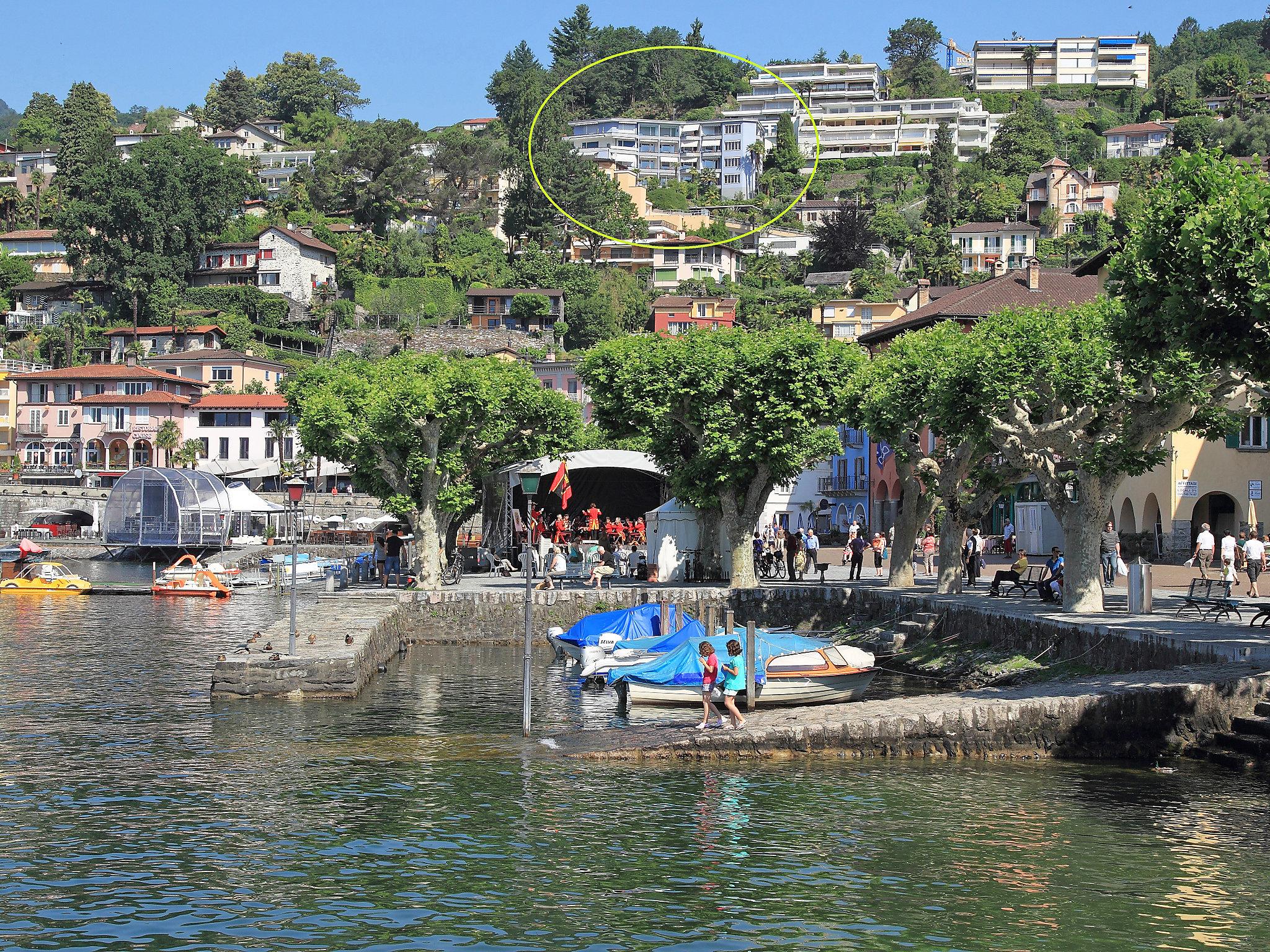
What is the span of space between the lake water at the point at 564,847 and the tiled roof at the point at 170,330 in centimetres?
11066

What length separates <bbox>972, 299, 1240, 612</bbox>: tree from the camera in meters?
33.1

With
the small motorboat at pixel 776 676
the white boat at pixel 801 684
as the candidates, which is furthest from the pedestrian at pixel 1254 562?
the white boat at pixel 801 684

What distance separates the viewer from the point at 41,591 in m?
66.3

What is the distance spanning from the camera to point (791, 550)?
2143 inches

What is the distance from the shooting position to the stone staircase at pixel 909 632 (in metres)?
38.9

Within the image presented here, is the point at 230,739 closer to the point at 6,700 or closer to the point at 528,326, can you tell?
the point at 6,700

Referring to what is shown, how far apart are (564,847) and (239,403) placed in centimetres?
10397

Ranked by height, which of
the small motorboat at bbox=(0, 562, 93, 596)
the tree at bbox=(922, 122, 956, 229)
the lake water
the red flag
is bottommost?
the lake water

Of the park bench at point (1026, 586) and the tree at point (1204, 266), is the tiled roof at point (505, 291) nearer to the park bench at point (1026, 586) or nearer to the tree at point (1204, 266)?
the park bench at point (1026, 586)

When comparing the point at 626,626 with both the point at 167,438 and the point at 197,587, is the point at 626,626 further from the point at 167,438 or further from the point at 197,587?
the point at 167,438

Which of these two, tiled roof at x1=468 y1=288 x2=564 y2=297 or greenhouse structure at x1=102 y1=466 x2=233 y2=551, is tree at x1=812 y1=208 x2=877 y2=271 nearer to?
tiled roof at x1=468 y1=288 x2=564 y2=297

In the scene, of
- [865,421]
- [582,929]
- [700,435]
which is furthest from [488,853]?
[700,435]

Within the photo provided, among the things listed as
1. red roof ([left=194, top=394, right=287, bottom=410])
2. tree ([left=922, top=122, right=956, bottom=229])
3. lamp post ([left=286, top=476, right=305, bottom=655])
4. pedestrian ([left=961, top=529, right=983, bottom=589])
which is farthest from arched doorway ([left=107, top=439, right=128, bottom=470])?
tree ([left=922, top=122, right=956, bottom=229])

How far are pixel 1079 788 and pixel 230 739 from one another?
571 inches
